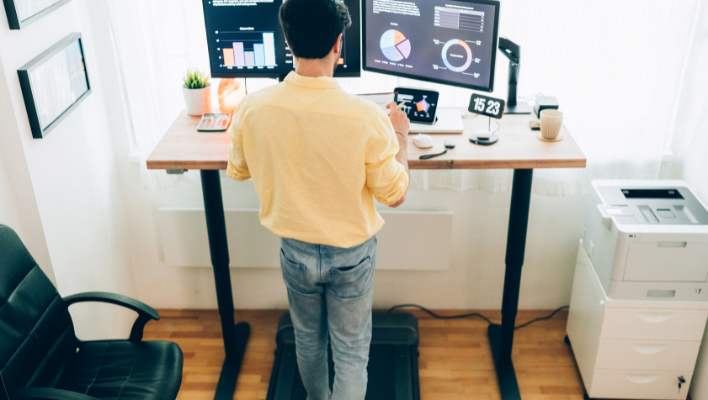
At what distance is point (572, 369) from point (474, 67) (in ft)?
4.36

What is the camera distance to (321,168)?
183cm

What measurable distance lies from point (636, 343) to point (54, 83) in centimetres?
224

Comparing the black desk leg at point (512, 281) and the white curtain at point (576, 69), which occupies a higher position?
the white curtain at point (576, 69)

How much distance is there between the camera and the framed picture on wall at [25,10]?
→ 2135 mm

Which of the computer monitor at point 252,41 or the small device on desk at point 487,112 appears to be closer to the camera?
the small device on desk at point 487,112

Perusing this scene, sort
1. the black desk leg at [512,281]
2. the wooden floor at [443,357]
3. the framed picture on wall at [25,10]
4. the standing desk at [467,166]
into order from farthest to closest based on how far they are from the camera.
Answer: the wooden floor at [443,357] < the black desk leg at [512,281] < the standing desk at [467,166] < the framed picture on wall at [25,10]

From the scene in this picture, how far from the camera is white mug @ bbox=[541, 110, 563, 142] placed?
2418 millimetres

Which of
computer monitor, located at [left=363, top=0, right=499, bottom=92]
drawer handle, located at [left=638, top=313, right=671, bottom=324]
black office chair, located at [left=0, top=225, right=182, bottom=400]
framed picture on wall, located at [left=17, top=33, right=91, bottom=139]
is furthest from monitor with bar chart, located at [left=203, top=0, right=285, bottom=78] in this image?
drawer handle, located at [left=638, top=313, right=671, bottom=324]

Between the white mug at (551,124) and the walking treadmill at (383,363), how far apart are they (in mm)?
1027

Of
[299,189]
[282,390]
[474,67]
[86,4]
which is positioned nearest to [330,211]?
[299,189]

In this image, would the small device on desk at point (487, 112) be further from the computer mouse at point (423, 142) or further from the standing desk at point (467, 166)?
the computer mouse at point (423, 142)

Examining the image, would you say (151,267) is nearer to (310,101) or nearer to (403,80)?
(403,80)

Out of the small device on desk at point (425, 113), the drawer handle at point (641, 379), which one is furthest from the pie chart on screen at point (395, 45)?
the drawer handle at point (641, 379)

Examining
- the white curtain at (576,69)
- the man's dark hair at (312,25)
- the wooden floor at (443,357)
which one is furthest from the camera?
the wooden floor at (443,357)
